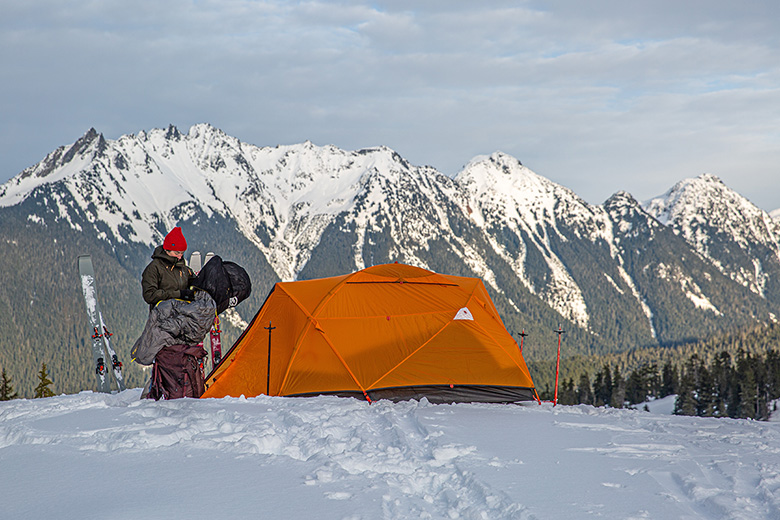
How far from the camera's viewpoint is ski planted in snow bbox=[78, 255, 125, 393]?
16547 mm

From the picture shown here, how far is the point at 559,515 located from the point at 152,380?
8736 millimetres

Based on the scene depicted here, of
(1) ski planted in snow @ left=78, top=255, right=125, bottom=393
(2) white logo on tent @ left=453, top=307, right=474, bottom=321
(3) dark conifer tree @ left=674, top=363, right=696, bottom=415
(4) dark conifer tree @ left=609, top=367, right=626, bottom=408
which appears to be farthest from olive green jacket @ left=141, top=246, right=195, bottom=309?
(4) dark conifer tree @ left=609, top=367, right=626, bottom=408

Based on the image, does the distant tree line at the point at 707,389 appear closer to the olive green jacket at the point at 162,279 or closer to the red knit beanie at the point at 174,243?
the olive green jacket at the point at 162,279

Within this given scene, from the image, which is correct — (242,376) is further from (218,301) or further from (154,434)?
(154,434)

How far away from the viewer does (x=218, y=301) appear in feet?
40.2

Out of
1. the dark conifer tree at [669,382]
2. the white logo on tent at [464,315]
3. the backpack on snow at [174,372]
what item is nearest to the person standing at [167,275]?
the backpack on snow at [174,372]

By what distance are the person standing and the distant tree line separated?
63438 millimetres

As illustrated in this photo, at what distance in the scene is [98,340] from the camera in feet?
54.4

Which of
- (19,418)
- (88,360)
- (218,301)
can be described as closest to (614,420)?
(218,301)

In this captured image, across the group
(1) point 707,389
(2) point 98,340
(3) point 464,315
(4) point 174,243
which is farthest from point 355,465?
(1) point 707,389

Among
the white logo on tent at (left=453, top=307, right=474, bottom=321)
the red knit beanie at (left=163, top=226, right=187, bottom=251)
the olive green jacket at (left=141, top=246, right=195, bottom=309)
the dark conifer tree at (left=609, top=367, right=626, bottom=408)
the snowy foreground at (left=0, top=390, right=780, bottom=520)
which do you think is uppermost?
the red knit beanie at (left=163, top=226, right=187, bottom=251)

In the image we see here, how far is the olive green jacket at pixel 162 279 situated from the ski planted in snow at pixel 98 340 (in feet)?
18.3

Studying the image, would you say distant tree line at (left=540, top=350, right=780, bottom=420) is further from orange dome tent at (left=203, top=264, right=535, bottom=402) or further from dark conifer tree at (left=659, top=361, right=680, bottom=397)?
orange dome tent at (left=203, top=264, right=535, bottom=402)

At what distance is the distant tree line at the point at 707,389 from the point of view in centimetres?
7762
